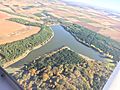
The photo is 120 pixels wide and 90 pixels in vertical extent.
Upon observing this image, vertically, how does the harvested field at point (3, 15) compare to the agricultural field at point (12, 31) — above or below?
below

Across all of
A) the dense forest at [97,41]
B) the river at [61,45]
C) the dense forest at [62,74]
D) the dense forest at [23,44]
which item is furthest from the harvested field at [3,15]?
the dense forest at [62,74]

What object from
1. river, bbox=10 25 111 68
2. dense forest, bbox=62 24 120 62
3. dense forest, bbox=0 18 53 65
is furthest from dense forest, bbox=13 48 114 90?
dense forest, bbox=62 24 120 62

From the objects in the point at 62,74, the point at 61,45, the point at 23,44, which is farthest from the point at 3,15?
the point at 62,74

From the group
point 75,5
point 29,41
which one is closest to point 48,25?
point 29,41

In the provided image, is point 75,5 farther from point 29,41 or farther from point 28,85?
point 28,85

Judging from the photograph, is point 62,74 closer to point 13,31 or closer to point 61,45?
point 61,45

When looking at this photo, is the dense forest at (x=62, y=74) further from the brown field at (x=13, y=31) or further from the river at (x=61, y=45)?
the brown field at (x=13, y=31)
